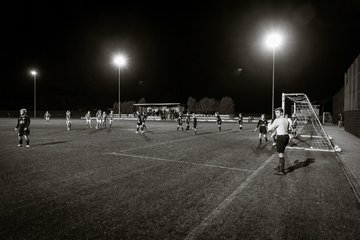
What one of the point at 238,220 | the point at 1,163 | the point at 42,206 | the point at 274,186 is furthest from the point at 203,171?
the point at 1,163

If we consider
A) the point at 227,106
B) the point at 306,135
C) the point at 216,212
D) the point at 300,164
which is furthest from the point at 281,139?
the point at 227,106

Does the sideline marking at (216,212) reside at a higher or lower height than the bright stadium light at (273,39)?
lower

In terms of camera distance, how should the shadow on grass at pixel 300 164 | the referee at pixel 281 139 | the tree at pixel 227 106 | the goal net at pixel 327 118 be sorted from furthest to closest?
the tree at pixel 227 106 < the goal net at pixel 327 118 < the shadow on grass at pixel 300 164 < the referee at pixel 281 139

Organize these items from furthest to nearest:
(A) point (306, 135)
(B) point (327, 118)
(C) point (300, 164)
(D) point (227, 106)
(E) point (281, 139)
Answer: (D) point (227, 106), (B) point (327, 118), (A) point (306, 135), (C) point (300, 164), (E) point (281, 139)

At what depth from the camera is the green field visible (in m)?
4.34

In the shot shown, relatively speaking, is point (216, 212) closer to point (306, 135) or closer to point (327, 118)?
point (306, 135)

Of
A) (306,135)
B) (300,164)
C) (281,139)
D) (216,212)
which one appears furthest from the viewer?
(306,135)

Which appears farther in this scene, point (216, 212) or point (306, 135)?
point (306, 135)

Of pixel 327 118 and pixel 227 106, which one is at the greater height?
pixel 227 106

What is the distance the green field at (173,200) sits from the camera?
4340 millimetres

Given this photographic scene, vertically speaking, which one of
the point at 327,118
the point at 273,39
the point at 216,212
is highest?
the point at 273,39

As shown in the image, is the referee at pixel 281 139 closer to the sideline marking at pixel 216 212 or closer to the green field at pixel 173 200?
the green field at pixel 173 200

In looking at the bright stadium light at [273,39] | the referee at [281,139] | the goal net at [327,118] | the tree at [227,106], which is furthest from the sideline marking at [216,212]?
the tree at [227,106]

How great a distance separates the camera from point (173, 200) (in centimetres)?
581
